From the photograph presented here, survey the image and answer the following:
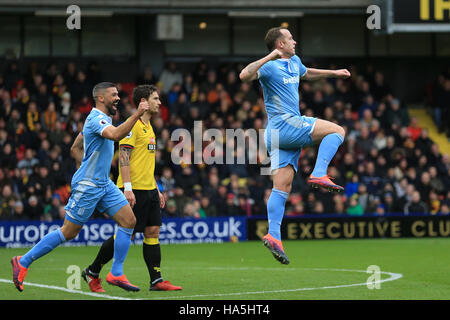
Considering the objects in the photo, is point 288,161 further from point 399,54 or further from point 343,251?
point 399,54

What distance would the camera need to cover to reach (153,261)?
1144 cm

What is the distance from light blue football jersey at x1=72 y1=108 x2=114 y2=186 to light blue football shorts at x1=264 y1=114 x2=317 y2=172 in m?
1.92

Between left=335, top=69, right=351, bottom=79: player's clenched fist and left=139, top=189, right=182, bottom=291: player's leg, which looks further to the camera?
left=139, top=189, right=182, bottom=291: player's leg

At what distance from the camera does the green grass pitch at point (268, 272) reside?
10.6 metres

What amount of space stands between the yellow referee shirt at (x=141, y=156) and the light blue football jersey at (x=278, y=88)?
1.79 metres

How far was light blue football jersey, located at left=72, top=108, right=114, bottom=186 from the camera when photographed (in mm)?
10602

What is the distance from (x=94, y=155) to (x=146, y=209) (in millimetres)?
1135

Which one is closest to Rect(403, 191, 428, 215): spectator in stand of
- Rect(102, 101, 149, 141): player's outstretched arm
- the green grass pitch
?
the green grass pitch

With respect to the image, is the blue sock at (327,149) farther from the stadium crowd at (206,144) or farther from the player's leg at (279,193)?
the stadium crowd at (206,144)

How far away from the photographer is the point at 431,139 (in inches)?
1059

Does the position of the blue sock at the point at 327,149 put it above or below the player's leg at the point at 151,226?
above

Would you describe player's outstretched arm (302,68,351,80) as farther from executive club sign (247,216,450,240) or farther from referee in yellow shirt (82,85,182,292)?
executive club sign (247,216,450,240)

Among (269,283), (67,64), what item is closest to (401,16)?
(67,64)

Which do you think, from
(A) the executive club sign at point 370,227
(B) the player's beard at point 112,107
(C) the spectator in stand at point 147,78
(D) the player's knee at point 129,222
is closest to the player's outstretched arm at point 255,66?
(B) the player's beard at point 112,107
